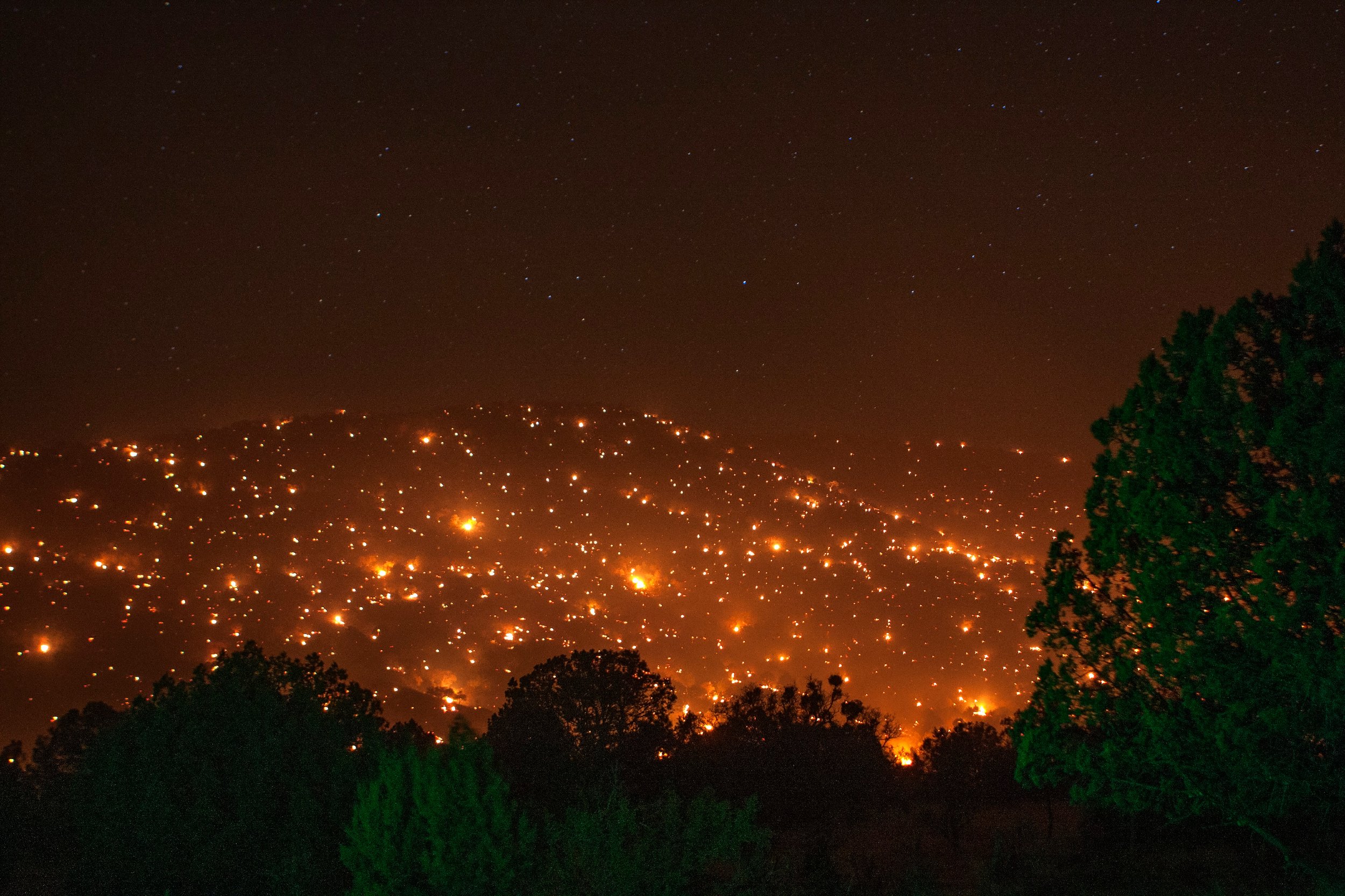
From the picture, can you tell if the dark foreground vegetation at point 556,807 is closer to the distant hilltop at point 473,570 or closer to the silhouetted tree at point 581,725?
the silhouetted tree at point 581,725

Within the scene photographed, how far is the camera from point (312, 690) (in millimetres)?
13352

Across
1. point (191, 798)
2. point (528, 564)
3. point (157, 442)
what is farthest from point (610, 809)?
point (157, 442)

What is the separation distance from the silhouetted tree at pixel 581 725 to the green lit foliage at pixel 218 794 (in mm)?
3953

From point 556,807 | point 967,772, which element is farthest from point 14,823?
point 967,772

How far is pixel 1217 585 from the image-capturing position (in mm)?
6109

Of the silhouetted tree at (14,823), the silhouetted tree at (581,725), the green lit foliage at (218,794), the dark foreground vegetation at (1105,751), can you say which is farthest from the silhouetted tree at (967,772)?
the silhouetted tree at (14,823)

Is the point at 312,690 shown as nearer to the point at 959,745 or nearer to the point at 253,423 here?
the point at 959,745

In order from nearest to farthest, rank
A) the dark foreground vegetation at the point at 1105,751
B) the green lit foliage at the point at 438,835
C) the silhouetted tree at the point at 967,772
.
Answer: the dark foreground vegetation at the point at 1105,751
the green lit foliage at the point at 438,835
the silhouetted tree at the point at 967,772

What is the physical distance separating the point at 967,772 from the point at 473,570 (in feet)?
180

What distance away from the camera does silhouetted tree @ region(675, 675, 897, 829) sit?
1587 centimetres

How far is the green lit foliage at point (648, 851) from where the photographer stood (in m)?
6.74

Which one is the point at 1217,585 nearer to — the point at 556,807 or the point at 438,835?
the point at 438,835

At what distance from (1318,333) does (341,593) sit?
6117 cm

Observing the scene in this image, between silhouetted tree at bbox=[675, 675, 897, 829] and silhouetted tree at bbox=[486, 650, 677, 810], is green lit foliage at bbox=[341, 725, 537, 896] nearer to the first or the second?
silhouetted tree at bbox=[486, 650, 677, 810]
